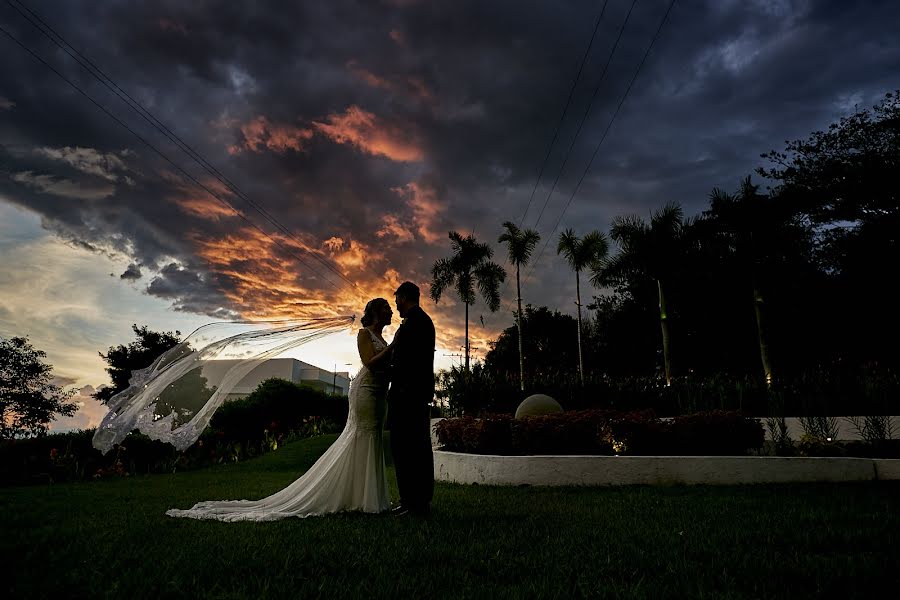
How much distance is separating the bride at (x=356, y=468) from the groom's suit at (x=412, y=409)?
333mm

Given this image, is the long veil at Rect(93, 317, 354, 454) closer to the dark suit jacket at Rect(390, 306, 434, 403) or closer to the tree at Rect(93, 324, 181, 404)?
the dark suit jacket at Rect(390, 306, 434, 403)

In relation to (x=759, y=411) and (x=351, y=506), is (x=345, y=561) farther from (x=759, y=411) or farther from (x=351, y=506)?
(x=759, y=411)

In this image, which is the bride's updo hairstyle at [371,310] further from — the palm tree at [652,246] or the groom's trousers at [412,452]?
the palm tree at [652,246]

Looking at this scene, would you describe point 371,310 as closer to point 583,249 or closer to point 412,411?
point 412,411

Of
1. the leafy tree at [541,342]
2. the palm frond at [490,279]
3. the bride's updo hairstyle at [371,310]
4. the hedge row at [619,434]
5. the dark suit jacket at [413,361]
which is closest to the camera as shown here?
the dark suit jacket at [413,361]

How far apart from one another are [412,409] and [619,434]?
6.11m

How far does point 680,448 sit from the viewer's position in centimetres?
1071

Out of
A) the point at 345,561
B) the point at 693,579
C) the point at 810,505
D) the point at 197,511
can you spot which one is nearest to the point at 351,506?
the point at 197,511

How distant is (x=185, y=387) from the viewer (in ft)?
24.9

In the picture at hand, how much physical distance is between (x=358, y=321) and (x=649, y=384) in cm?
1442

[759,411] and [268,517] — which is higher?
[759,411]

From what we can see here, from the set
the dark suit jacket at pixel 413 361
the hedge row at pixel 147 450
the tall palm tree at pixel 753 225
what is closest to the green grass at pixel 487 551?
the dark suit jacket at pixel 413 361

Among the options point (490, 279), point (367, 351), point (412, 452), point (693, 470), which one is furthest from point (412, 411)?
point (490, 279)

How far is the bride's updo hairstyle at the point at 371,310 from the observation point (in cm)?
713
